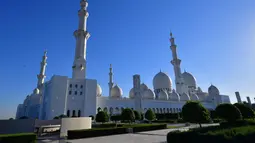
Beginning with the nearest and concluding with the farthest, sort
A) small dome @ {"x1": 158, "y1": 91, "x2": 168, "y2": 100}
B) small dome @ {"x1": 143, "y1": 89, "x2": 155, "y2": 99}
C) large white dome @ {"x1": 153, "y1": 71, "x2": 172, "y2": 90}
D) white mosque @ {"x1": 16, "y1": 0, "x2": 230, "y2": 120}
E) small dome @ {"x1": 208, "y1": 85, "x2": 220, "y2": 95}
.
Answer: white mosque @ {"x1": 16, "y1": 0, "x2": 230, "y2": 120}
small dome @ {"x1": 143, "y1": 89, "x2": 155, "y2": 99}
small dome @ {"x1": 158, "y1": 91, "x2": 168, "y2": 100}
large white dome @ {"x1": 153, "y1": 71, "x2": 172, "y2": 90}
small dome @ {"x1": 208, "y1": 85, "x2": 220, "y2": 95}

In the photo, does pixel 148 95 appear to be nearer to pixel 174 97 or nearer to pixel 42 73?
pixel 174 97

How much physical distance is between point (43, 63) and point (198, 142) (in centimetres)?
5482

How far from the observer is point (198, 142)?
6.65m

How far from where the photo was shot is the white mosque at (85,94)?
3453cm

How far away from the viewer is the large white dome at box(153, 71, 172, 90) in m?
56.2

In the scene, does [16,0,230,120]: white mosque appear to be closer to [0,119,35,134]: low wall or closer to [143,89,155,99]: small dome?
[143,89,155,99]: small dome

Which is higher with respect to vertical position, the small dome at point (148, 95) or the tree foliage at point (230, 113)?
the small dome at point (148, 95)

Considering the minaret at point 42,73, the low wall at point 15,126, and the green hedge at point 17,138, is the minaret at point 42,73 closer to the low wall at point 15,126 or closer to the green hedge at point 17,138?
the low wall at point 15,126

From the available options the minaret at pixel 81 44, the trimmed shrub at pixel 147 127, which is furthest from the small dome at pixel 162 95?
the trimmed shrub at pixel 147 127

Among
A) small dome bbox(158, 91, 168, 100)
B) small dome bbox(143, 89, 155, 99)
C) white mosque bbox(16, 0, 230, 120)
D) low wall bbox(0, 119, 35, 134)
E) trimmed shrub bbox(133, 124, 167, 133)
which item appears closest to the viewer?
low wall bbox(0, 119, 35, 134)

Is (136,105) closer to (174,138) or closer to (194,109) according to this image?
(194,109)

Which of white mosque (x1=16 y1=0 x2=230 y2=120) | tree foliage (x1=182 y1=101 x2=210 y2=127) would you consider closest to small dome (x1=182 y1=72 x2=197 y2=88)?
white mosque (x1=16 y1=0 x2=230 y2=120)

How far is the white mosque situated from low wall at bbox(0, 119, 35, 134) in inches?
875

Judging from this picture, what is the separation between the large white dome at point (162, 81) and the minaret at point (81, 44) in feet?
94.6
